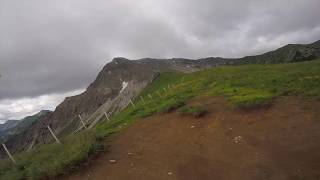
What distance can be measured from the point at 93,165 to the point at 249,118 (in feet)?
24.3

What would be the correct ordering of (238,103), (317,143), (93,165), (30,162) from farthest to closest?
(238,103), (30,162), (93,165), (317,143)

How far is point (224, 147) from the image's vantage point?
1777 centimetres

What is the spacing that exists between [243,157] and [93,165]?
576 centimetres

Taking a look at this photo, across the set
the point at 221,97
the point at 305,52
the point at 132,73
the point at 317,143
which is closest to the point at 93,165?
the point at 317,143

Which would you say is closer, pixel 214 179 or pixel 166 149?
pixel 214 179

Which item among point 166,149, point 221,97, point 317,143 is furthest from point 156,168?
point 221,97

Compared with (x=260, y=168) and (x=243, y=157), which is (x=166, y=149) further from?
(x=260, y=168)

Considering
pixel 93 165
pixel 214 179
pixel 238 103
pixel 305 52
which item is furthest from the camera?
pixel 305 52

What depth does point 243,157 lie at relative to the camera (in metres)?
16.4

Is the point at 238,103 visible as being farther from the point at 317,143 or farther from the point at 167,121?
the point at 317,143

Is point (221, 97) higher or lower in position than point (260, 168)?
higher

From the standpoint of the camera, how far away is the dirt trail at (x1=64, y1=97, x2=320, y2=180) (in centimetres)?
1532

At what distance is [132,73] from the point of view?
619 ft

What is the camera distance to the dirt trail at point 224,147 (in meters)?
15.3
